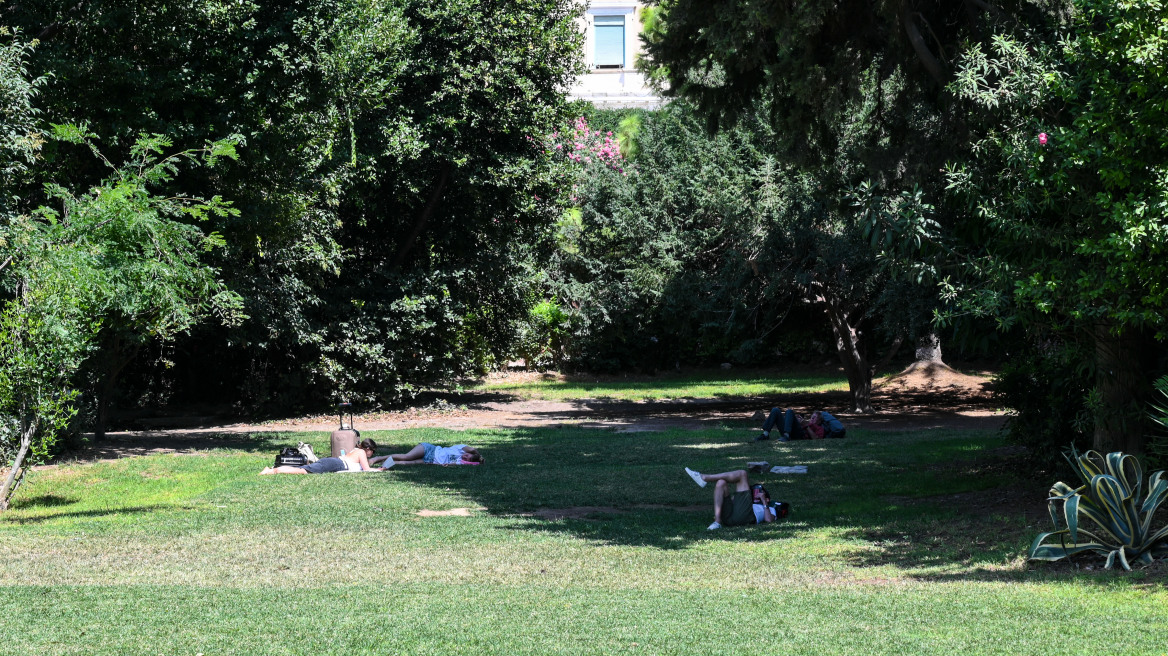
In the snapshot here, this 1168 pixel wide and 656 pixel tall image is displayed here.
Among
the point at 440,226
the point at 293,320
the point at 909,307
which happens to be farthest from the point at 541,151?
the point at 909,307

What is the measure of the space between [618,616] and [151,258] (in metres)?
8.47

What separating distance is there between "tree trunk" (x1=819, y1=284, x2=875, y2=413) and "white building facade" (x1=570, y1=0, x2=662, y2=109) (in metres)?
19.1

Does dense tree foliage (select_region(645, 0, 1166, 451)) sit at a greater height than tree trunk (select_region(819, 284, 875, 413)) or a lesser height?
greater

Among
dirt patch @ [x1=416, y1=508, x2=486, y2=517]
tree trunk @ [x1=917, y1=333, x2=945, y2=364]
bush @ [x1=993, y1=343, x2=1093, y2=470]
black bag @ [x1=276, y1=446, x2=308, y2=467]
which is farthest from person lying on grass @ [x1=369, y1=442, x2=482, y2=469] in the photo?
tree trunk @ [x1=917, y1=333, x2=945, y2=364]

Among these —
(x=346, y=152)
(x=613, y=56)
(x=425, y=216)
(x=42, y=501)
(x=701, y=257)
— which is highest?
(x=613, y=56)

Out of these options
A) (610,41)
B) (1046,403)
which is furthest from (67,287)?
(610,41)

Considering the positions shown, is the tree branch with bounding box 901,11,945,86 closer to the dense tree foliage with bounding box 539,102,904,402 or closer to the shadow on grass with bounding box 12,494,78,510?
the dense tree foliage with bounding box 539,102,904,402

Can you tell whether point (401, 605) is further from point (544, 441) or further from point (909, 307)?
point (909, 307)

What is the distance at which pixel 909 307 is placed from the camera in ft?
71.2

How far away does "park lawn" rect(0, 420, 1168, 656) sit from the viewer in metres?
6.35

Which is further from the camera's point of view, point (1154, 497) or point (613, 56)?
point (613, 56)

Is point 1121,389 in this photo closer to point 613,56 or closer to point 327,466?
point 327,466

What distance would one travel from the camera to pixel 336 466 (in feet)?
53.3

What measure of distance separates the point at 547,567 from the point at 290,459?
8.22m
